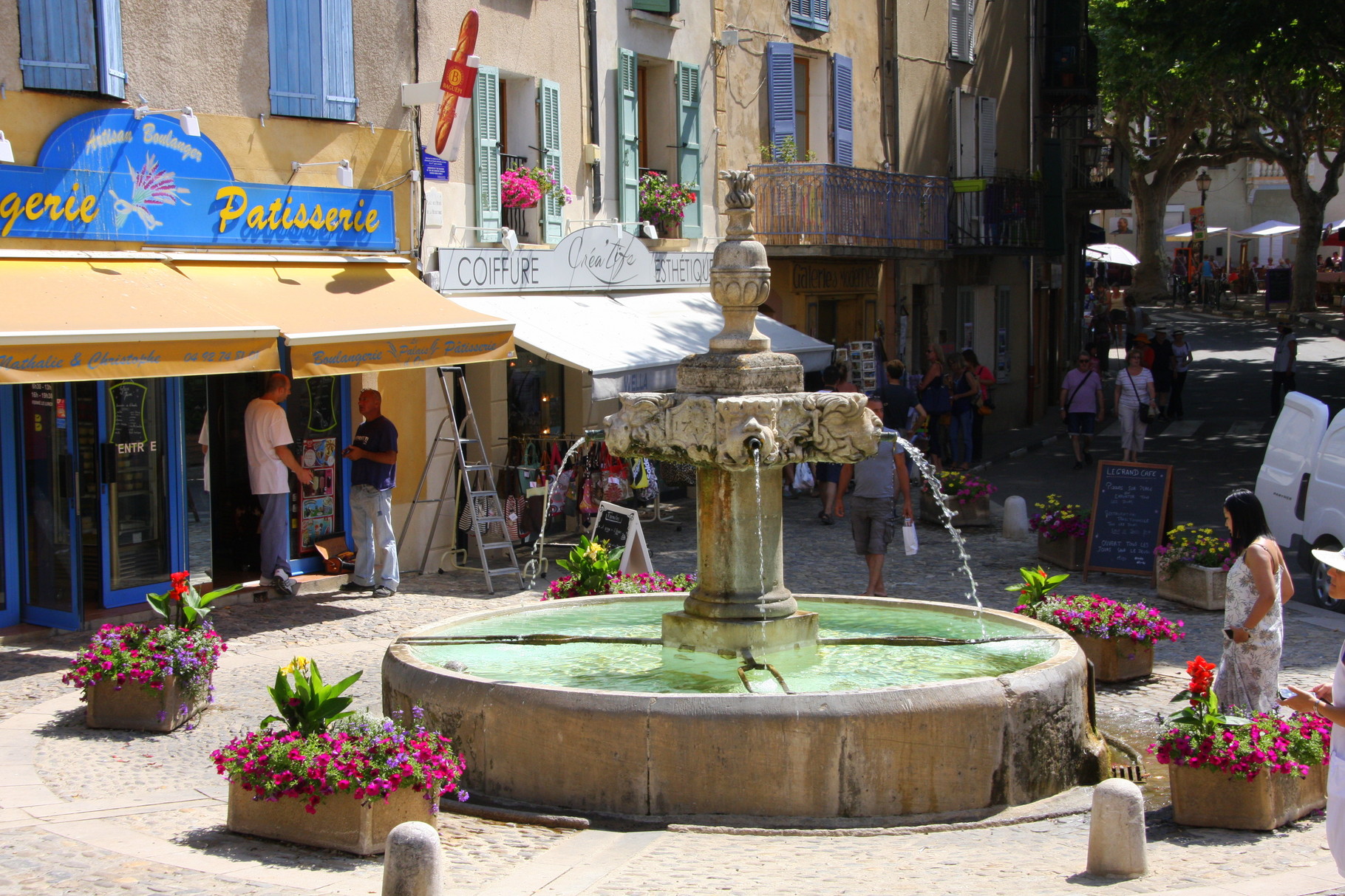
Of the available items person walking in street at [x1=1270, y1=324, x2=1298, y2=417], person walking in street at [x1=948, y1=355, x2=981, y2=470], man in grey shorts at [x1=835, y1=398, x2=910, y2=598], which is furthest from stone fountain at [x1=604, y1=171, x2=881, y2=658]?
person walking in street at [x1=1270, y1=324, x2=1298, y2=417]

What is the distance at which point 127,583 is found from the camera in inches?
473

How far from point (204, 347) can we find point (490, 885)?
6.12 meters

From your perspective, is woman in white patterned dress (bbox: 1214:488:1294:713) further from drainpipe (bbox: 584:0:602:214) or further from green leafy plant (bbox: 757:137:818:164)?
green leafy plant (bbox: 757:137:818:164)

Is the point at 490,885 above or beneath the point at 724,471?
beneath

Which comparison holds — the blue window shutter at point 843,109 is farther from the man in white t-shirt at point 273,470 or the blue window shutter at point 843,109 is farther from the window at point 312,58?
the man in white t-shirt at point 273,470

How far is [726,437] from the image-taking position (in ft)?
25.3

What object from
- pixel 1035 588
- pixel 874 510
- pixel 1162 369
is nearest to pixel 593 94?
pixel 874 510

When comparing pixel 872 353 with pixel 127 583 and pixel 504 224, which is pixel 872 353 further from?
pixel 127 583

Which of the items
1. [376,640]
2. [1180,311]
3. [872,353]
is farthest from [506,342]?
[1180,311]

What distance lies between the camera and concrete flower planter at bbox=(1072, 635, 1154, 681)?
980 centimetres

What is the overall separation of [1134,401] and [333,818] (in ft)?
52.7

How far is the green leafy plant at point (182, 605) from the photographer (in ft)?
28.9

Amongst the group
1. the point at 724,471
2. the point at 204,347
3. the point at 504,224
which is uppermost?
the point at 504,224

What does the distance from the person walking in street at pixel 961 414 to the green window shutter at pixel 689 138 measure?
184 inches
